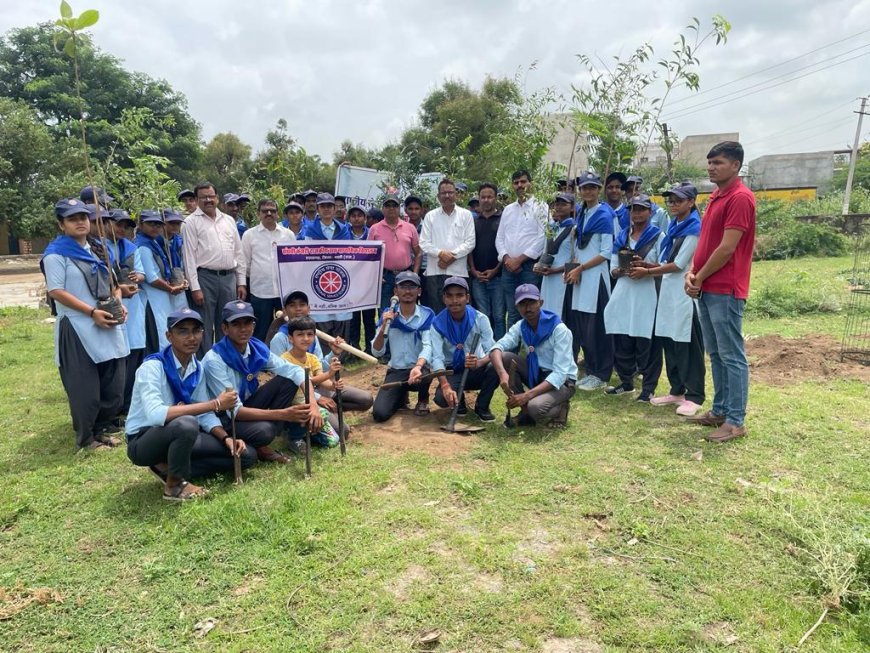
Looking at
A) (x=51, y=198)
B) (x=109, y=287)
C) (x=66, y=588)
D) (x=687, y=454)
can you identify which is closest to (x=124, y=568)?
(x=66, y=588)

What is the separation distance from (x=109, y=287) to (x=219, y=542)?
9.76ft

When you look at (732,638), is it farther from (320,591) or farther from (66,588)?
(66,588)

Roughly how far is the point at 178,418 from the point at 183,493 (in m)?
0.56

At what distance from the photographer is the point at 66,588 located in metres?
3.16

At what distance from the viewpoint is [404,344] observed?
6.06 metres

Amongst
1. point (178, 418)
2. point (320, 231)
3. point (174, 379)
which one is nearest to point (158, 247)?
point (320, 231)

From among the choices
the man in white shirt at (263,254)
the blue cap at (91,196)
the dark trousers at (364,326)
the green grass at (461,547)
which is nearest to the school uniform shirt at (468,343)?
the green grass at (461,547)

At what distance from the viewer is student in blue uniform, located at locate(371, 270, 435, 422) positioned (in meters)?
5.84

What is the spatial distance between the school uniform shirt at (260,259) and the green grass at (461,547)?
2960 mm

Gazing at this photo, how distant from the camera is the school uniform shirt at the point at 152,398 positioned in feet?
12.9

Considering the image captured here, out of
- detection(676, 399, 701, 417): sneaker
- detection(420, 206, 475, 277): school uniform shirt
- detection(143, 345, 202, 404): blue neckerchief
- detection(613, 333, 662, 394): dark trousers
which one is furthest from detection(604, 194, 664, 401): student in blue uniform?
detection(143, 345, 202, 404): blue neckerchief

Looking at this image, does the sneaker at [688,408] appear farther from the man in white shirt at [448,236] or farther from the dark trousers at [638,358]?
the man in white shirt at [448,236]

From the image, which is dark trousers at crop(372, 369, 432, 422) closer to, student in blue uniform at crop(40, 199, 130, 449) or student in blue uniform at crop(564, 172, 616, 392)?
student in blue uniform at crop(564, 172, 616, 392)

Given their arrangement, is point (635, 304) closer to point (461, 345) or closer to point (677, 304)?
point (677, 304)
